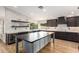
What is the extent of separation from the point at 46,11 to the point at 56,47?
717mm

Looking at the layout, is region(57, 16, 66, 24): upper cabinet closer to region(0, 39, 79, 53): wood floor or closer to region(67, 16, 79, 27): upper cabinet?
Result: region(67, 16, 79, 27): upper cabinet

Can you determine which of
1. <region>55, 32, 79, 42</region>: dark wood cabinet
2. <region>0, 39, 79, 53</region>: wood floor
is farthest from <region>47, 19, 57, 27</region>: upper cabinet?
<region>0, 39, 79, 53</region>: wood floor

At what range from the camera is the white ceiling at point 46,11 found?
4.78ft

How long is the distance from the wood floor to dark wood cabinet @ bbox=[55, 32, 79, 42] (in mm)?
68

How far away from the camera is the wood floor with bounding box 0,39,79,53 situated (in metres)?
1.41

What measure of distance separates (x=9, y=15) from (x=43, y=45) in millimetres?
853

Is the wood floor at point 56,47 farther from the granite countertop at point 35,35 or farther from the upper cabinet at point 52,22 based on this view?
the upper cabinet at point 52,22

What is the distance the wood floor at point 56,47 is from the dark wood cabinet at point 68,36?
0.22 ft

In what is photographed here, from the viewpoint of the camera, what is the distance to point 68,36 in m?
1.53

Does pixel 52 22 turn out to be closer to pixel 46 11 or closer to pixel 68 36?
pixel 46 11

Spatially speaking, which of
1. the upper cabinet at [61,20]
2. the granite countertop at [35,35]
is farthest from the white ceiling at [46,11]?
the granite countertop at [35,35]

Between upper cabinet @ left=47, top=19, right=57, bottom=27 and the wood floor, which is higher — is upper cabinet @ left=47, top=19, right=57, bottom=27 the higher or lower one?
the higher one
